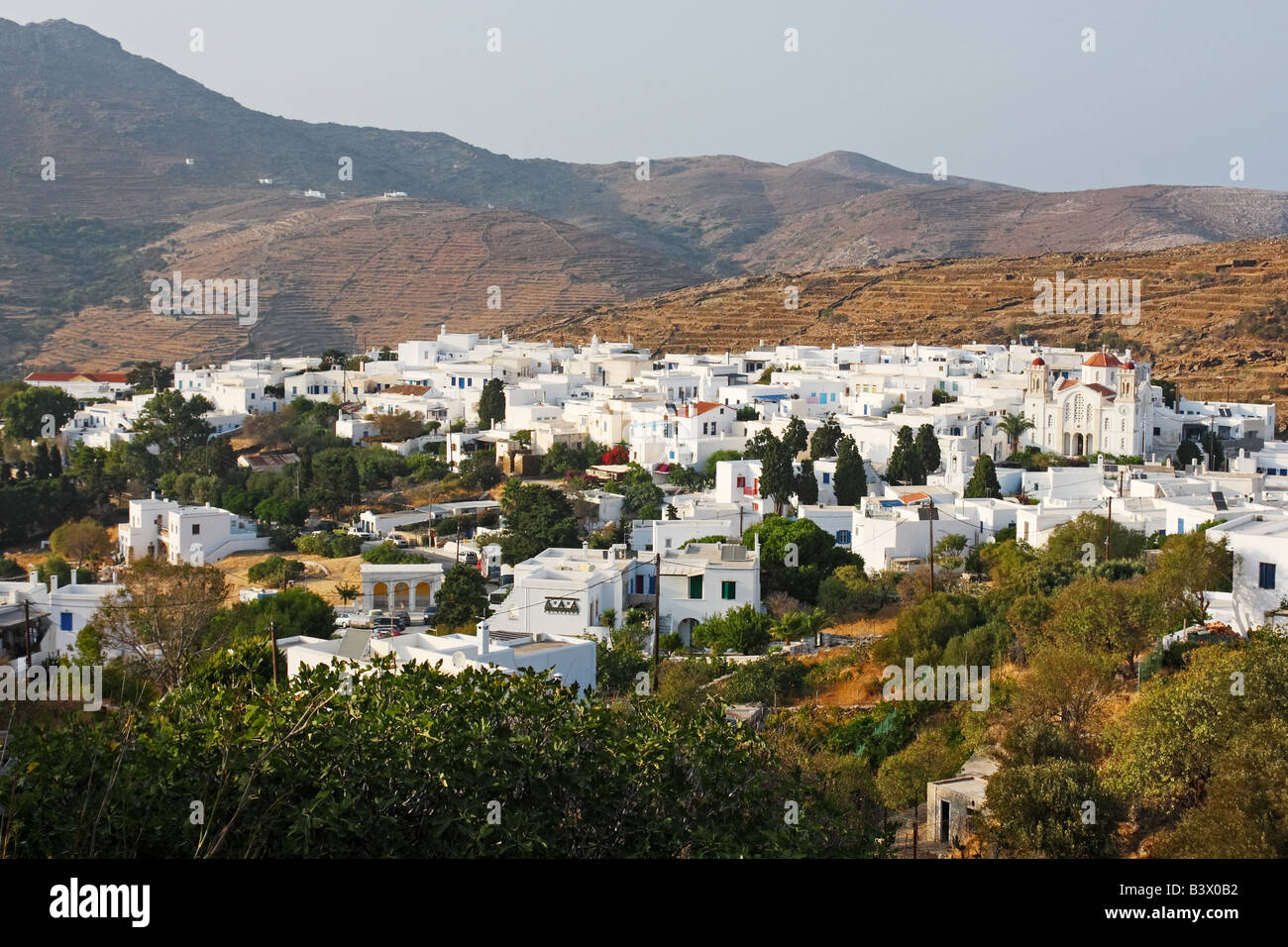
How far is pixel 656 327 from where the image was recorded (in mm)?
58219

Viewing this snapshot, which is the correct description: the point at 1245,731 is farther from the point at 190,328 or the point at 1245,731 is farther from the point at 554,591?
the point at 190,328

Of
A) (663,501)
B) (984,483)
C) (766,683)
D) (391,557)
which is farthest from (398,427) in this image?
(766,683)

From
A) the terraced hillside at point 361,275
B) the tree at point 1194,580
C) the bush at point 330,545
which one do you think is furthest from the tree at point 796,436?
the terraced hillside at point 361,275

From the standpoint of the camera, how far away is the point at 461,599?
20.9 metres

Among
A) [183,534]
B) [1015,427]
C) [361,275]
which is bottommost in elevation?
[183,534]

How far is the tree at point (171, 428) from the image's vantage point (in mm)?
35188

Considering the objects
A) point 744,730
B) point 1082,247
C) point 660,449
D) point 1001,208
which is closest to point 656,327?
point 660,449

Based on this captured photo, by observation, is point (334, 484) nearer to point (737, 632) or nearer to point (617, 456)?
point (617, 456)

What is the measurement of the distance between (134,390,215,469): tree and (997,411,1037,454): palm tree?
1939cm

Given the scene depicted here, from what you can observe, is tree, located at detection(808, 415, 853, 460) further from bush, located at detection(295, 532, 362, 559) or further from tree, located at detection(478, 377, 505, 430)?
tree, located at detection(478, 377, 505, 430)

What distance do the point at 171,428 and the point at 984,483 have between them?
20.4m
